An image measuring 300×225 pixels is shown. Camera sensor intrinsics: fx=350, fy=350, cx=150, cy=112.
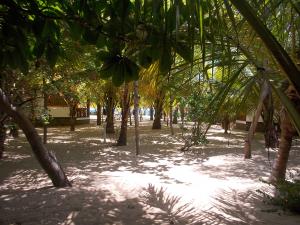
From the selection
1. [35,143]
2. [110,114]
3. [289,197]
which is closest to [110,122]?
[110,114]

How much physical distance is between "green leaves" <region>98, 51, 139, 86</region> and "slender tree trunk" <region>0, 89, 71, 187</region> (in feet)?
15.4

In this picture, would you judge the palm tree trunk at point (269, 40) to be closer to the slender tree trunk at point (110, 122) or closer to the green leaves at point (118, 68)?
the green leaves at point (118, 68)

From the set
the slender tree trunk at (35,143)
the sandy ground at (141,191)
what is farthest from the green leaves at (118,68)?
the slender tree trunk at (35,143)

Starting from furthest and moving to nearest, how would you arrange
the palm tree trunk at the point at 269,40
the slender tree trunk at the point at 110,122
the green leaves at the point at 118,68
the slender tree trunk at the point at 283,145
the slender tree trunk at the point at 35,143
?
the slender tree trunk at the point at 110,122
the slender tree trunk at the point at 35,143
the slender tree trunk at the point at 283,145
the green leaves at the point at 118,68
the palm tree trunk at the point at 269,40

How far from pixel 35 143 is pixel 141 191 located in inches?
83.6

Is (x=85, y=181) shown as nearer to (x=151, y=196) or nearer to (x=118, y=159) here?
(x=151, y=196)

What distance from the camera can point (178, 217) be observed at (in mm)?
4895

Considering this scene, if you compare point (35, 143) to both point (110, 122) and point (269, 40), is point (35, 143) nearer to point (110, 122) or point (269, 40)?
point (269, 40)

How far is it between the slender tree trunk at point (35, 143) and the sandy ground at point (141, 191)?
0.89 feet

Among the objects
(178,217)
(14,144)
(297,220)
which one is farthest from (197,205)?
(14,144)

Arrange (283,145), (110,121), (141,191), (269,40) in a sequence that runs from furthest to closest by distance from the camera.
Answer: (110,121) → (141,191) → (283,145) → (269,40)

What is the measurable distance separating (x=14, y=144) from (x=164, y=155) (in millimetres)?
6415

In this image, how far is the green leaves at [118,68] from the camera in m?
2.04

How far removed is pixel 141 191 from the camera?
6.35m
